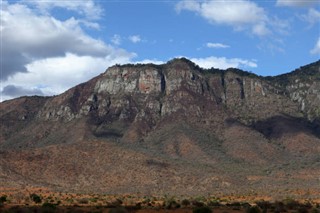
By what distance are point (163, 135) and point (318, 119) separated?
2156 inches

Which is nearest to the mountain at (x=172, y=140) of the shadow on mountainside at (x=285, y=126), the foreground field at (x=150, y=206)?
the shadow on mountainside at (x=285, y=126)

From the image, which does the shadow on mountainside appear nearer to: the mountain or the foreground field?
the mountain

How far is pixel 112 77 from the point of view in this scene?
197750 millimetres

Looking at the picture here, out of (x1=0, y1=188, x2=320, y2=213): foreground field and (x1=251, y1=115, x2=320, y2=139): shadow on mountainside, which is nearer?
(x1=0, y1=188, x2=320, y2=213): foreground field

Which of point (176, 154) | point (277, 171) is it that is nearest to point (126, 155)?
point (176, 154)

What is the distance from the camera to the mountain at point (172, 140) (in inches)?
4651

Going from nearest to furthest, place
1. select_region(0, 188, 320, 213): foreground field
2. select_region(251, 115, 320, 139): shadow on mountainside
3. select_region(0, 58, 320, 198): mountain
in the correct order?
select_region(0, 188, 320, 213): foreground field < select_region(0, 58, 320, 198): mountain < select_region(251, 115, 320, 139): shadow on mountainside

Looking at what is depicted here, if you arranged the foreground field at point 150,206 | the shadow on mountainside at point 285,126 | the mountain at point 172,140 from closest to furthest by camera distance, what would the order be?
the foreground field at point 150,206 < the mountain at point 172,140 < the shadow on mountainside at point 285,126

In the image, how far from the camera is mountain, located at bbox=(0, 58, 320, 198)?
118 m

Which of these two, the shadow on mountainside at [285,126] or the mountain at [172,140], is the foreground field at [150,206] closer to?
the mountain at [172,140]

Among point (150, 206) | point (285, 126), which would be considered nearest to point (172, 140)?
point (285, 126)

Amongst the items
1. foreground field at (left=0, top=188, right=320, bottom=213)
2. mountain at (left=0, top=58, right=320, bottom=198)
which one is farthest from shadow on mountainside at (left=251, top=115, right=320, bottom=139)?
foreground field at (left=0, top=188, right=320, bottom=213)

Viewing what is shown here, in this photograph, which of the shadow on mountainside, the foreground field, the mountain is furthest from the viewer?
the shadow on mountainside

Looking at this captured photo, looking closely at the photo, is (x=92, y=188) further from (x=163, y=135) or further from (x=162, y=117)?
(x=162, y=117)
